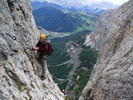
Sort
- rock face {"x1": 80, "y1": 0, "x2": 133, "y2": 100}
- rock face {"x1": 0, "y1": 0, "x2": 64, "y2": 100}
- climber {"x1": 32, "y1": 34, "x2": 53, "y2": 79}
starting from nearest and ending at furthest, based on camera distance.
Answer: rock face {"x1": 0, "y1": 0, "x2": 64, "y2": 100} < rock face {"x1": 80, "y1": 0, "x2": 133, "y2": 100} < climber {"x1": 32, "y1": 34, "x2": 53, "y2": 79}

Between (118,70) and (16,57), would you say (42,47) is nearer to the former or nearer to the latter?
(16,57)

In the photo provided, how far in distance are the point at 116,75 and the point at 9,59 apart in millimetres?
10245

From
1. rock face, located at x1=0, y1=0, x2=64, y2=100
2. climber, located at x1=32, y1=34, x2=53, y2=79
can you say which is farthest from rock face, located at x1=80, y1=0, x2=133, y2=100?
climber, located at x1=32, y1=34, x2=53, y2=79

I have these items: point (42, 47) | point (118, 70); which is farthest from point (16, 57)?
point (118, 70)

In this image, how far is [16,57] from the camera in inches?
798

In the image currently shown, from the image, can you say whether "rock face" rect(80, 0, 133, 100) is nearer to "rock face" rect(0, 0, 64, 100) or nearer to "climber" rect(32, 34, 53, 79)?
"rock face" rect(0, 0, 64, 100)

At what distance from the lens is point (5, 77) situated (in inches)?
679

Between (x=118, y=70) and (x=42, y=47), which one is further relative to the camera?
(x=42, y=47)

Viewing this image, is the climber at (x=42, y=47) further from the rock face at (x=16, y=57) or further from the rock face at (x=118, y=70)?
the rock face at (x=118, y=70)

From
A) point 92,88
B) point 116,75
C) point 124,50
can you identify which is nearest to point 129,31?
point 124,50

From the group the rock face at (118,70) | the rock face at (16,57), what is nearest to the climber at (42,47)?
the rock face at (16,57)

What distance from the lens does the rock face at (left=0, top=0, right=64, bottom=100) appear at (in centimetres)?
1750

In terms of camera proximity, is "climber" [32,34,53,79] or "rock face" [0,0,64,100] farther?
"climber" [32,34,53,79]

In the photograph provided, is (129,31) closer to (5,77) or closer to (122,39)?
(122,39)
